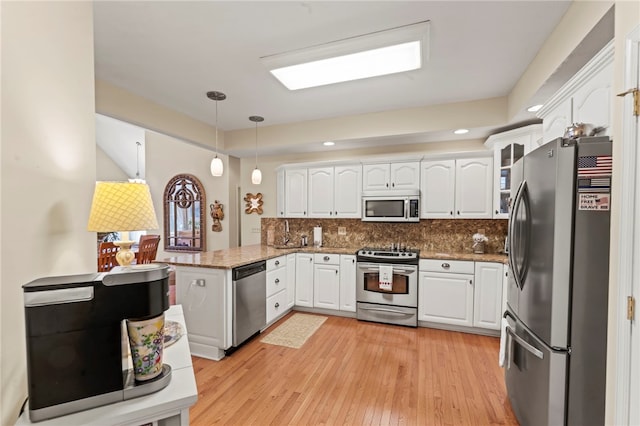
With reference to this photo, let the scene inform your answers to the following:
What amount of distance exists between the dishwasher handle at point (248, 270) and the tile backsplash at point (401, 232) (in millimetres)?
1404

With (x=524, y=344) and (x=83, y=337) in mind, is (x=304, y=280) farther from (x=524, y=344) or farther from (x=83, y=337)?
(x=83, y=337)

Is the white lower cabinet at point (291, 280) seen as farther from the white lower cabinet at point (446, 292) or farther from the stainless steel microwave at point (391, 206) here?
the white lower cabinet at point (446, 292)

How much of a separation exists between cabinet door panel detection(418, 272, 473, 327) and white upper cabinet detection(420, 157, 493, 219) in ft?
2.61

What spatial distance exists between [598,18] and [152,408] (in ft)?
8.55

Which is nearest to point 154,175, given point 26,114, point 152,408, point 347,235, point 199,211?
point 199,211

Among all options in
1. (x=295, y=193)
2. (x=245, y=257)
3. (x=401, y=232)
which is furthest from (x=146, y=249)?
(x=401, y=232)

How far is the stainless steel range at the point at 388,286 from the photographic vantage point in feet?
11.4

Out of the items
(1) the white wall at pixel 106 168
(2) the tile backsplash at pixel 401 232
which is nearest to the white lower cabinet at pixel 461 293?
(2) the tile backsplash at pixel 401 232

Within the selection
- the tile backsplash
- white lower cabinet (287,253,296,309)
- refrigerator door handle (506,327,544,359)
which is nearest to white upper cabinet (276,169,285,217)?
the tile backsplash

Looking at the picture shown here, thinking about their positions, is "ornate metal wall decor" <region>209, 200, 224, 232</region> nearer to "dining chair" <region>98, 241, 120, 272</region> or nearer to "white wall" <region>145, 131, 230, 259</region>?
"white wall" <region>145, 131, 230, 259</region>

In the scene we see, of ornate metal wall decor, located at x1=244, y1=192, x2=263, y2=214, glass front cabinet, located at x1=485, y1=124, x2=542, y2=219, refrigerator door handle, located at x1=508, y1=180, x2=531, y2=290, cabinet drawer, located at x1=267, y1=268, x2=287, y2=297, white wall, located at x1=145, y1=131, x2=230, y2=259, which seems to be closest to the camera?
refrigerator door handle, located at x1=508, y1=180, x2=531, y2=290

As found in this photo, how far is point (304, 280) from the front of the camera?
13.0 ft

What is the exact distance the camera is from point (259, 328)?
10.4 feet

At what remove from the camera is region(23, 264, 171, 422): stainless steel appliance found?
825 mm
